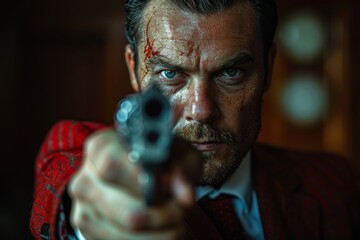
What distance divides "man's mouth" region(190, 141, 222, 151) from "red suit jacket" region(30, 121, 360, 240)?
0.39 feet

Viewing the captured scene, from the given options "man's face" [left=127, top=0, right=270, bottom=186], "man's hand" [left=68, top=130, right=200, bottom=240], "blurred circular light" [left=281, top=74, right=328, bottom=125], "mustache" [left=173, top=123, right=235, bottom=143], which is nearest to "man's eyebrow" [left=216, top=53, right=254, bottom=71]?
"man's face" [left=127, top=0, right=270, bottom=186]

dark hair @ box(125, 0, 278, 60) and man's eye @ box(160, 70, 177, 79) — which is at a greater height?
dark hair @ box(125, 0, 278, 60)

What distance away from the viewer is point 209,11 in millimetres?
954

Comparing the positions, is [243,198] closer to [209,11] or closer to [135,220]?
[209,11]

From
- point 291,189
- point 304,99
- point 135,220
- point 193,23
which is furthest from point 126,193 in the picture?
point 304,99

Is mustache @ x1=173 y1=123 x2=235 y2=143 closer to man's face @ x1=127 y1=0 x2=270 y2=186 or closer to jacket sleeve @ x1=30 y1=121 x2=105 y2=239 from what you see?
man's face @ x1=127 y1=0 x2=270 y2=186

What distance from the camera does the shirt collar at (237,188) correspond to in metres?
1.07

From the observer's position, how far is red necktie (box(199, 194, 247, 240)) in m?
1.04

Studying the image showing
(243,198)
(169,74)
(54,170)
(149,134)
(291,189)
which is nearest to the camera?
(149,134)

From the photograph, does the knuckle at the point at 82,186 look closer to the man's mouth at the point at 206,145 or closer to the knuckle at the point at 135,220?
the knuckle at the point at 135,220

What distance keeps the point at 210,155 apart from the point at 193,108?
0.39 feet

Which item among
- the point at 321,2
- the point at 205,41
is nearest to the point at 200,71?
the point at 205,41

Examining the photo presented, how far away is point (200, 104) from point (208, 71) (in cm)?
7

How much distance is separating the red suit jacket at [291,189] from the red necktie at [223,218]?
6 cm
